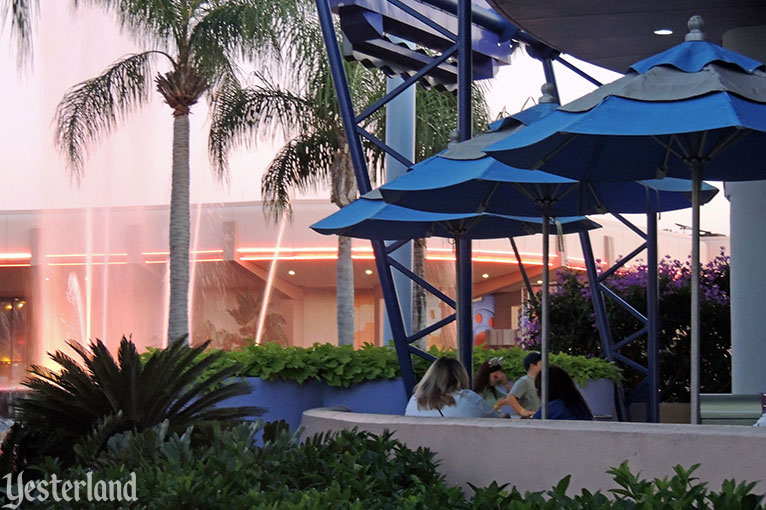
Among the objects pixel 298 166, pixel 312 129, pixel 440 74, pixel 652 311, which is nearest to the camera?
pixel 652 311

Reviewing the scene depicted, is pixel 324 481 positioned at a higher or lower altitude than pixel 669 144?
lower

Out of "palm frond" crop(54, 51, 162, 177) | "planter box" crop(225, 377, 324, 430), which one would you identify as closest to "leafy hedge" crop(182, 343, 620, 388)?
"planter box" crop(225, 377, 324, 430)

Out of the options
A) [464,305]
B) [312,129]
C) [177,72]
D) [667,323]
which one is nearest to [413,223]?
[464,305]

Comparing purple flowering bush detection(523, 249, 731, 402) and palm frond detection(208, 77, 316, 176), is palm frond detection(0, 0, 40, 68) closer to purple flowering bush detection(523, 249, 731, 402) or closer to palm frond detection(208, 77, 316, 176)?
purple flowering bush detection(523, 249, 731, 402)

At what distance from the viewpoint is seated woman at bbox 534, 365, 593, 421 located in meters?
7.33

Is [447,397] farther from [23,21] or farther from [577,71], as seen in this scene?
[23,21]

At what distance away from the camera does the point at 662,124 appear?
17.8 ft

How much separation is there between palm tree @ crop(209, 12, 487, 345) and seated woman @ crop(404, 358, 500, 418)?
14390mm

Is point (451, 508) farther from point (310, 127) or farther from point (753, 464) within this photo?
point (310, 127)

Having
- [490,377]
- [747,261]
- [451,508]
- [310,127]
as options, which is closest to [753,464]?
[451,508]

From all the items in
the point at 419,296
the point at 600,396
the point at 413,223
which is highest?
the point at 413,223

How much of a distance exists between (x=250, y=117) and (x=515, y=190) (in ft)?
48.1

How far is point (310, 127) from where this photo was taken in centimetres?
2311

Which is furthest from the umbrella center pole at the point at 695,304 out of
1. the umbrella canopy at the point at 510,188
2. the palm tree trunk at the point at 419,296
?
the palm tree trunk at the point at 419,296
